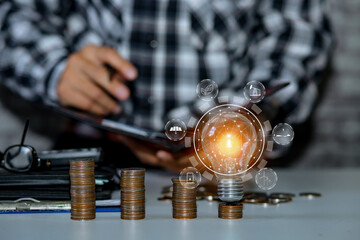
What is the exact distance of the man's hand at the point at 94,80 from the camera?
49.2 inches

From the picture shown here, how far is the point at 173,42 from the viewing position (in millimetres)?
1597

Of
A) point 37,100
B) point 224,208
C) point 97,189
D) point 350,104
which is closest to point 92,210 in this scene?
point 97,189

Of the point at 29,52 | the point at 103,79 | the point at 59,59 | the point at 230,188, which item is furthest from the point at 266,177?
the point at 29,52

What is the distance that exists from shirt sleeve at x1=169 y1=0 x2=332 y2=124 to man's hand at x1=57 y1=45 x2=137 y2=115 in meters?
0.30

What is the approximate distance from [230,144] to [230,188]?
0.07m

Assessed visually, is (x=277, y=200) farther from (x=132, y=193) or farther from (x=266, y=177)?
(x=132, y=193)

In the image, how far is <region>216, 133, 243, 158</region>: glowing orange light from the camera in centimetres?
71

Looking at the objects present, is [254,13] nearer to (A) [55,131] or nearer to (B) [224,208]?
(B) [224,208]

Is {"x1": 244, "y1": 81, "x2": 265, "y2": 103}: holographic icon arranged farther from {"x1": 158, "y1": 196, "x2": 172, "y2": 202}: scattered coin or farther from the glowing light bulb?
{"x1": 158, "y1": 196, "x2": 172, "y2": 202}: scattered coin

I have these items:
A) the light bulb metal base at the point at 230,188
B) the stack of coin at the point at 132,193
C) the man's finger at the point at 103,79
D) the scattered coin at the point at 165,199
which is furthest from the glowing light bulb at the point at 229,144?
the man's finger at the point at 103,79

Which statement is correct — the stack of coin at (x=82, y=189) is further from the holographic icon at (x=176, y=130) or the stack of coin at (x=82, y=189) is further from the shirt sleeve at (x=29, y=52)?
the shirt sleeve at (x=29, y=52)

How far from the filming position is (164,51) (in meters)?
1.60

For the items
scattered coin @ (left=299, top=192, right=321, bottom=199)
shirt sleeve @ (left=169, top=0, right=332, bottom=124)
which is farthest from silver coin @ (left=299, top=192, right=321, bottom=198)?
shirt sleeve @ (left=169, top=0, right=332, bottom=124)

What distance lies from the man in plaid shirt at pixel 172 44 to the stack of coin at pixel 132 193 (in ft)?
2.69
